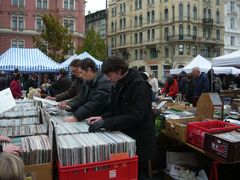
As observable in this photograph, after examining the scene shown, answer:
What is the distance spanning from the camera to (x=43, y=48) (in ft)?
95.8

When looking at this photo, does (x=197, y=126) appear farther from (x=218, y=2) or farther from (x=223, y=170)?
(x=218, y=2)

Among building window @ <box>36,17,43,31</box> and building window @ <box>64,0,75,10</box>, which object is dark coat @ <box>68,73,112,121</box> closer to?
building window @ <box>36,17,43,31</box>

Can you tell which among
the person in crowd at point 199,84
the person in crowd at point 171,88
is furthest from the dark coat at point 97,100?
the person in crowd at point 171,88

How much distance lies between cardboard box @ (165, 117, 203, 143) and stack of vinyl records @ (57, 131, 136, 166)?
1868 mm

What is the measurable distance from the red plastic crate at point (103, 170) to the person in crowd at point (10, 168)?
530 mm

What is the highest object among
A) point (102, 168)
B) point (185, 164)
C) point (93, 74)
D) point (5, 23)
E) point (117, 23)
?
point (117, 23)

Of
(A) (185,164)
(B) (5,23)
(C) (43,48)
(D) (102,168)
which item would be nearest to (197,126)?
(A) (185,164)

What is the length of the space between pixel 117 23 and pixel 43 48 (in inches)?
1488

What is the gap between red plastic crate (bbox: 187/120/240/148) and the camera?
377 cm

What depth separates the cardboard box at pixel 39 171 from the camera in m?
2.23

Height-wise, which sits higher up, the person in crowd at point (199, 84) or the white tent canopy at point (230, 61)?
the white tent canopy at point (230, 61)

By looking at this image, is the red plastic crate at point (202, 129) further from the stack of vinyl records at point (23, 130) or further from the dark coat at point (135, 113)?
the stack of vinyl records at point (23, 130)

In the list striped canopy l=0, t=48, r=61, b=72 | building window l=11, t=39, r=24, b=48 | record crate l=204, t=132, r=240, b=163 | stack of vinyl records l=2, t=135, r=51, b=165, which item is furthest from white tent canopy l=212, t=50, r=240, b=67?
building window l=11, t=39, r=24, b=48

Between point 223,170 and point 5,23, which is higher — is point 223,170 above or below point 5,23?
below
